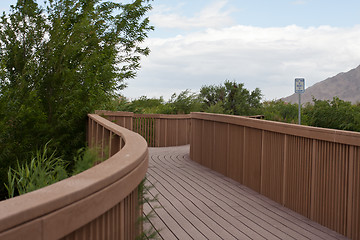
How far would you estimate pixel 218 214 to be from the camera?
477cm

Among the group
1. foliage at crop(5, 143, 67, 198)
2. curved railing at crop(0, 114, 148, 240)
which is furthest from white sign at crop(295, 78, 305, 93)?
curved railing at crop(0, 114, 148, 240)

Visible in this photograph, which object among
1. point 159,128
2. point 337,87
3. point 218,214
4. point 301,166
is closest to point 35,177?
point 218,214

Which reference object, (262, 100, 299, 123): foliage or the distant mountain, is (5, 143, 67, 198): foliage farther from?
the distant mountain

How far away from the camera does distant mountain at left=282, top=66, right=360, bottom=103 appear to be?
11112 cm

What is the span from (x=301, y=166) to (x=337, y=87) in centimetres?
11970

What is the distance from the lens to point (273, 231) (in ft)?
14.0

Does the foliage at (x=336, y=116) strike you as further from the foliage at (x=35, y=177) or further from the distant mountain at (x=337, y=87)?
the distant mountain at (x=337, y=87)

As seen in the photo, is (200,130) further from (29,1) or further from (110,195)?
(110,195)

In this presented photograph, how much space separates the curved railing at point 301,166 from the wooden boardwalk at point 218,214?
0.52 feet

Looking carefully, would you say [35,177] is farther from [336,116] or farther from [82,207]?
[336,116]

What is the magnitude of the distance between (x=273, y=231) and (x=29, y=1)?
7.32 m

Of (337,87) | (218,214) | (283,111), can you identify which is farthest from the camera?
(337,87)

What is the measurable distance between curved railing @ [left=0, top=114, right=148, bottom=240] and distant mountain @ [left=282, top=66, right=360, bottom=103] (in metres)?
113

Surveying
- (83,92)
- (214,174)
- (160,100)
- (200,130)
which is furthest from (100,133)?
(160,100)
